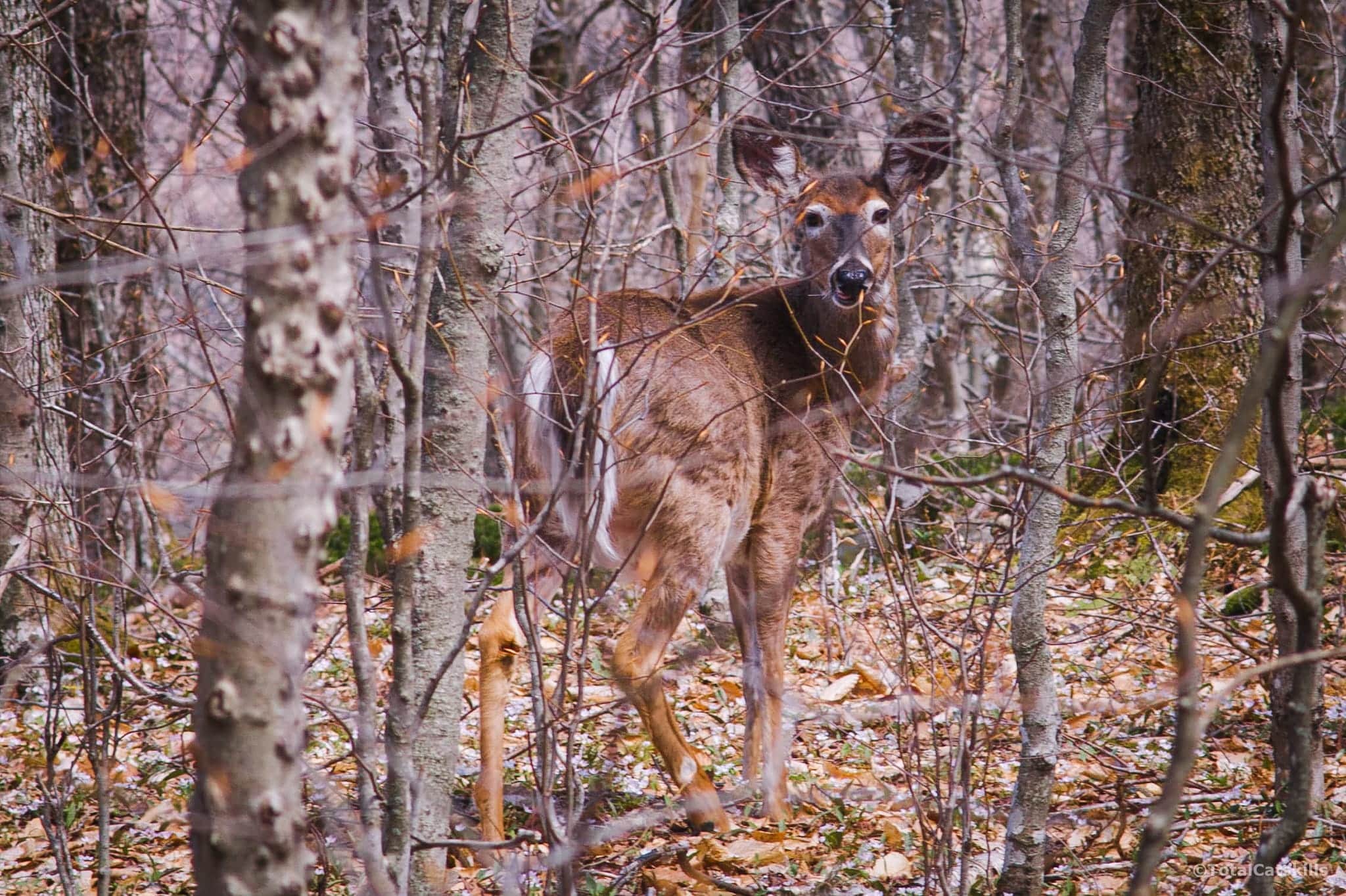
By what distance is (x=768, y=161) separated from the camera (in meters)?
5.90

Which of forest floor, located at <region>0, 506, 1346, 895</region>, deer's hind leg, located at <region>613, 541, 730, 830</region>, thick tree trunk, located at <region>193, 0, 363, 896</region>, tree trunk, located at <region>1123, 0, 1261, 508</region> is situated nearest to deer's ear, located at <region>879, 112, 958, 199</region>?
tree trunk, located at <region>1123, 0, 1261, 508</region>

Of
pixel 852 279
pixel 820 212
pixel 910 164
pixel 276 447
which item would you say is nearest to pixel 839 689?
pixel 852 279

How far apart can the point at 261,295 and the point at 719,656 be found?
4747 millimetres

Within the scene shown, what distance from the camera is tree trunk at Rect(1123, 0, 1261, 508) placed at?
680cm

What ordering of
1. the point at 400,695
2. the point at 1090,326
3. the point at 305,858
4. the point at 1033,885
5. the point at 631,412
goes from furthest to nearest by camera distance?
the point at 1090,326, the point at 631,412, the point at 1033,885, the point at 400,695, the point at 305,858

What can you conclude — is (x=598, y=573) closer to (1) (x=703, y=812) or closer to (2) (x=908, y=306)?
(2) (x=908, y=306)

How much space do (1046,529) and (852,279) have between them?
2.01 meters

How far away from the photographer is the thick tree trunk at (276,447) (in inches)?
75.1

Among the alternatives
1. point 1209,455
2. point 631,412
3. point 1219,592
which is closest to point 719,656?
point 631,412

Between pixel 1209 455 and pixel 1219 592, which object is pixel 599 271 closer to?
pixel 1219 592

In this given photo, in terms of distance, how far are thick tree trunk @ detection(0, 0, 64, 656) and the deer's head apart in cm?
329

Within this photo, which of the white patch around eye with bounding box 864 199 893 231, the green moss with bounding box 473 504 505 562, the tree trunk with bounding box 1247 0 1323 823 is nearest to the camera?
the tree trunk with bounding box 1247 0 1323 823

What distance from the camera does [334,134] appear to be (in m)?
1.95

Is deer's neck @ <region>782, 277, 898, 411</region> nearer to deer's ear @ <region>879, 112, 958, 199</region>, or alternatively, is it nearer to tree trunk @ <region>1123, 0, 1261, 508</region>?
deer's ear @ <region>879, 112, 958, 199</region>
